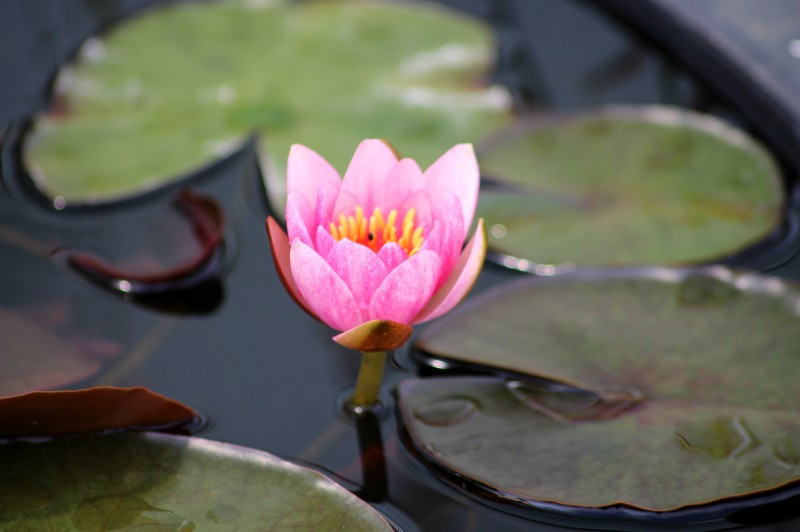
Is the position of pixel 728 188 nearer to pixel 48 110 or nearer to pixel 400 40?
pixel 400 40

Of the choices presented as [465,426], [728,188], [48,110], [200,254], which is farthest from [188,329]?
[728,188]

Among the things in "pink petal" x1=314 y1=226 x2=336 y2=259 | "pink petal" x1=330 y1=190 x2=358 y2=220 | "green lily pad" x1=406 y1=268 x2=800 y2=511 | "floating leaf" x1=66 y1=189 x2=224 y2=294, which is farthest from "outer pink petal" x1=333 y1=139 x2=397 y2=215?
"floating leaf" x1=66 y1=189 x2=224 y2=294

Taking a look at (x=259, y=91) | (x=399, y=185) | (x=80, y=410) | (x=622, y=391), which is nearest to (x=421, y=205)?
(x=399, y=185)

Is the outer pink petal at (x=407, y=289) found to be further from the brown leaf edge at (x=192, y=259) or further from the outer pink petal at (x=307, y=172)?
the brown leaf edge at (x=192, y=259)

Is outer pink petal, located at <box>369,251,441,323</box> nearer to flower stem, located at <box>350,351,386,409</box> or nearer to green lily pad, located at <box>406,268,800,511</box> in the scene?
flower stem, located at <box>350,351,386,409</box>

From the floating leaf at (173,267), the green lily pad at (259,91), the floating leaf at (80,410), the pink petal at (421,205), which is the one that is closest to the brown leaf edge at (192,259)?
the floating leaf at (173,267)
